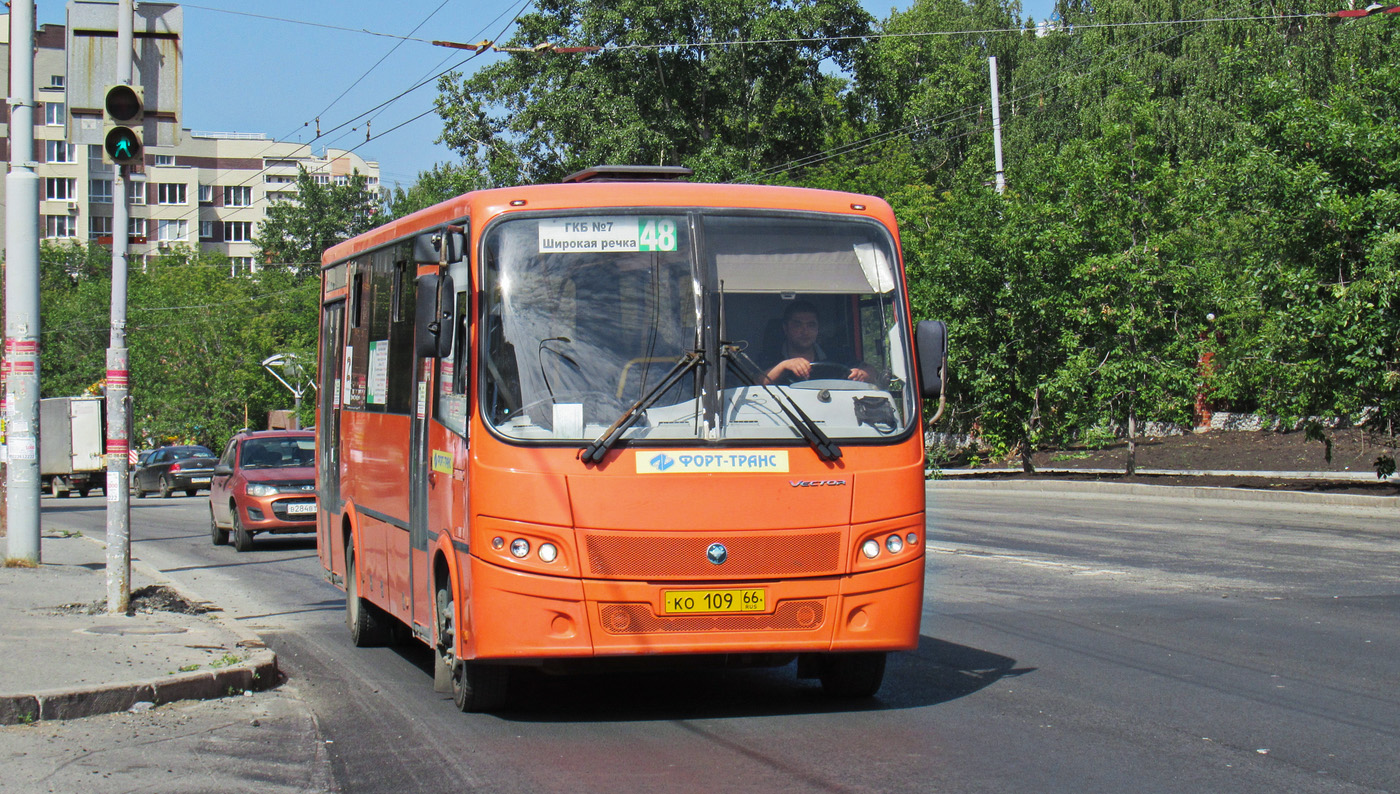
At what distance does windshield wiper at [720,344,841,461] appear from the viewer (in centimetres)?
735

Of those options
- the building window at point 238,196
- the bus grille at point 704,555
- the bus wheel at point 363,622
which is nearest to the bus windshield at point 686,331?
the bus grille at point 704,555

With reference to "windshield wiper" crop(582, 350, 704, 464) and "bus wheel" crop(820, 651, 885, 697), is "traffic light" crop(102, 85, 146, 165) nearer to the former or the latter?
"windshield wiper" crop(582, 350, 704, 464)

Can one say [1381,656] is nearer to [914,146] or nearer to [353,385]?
[353,385]

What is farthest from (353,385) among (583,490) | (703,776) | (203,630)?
(703,776)

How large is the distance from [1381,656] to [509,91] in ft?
143

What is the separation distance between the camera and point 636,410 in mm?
7242

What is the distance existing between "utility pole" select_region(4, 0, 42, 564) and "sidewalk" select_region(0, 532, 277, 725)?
7.42ft

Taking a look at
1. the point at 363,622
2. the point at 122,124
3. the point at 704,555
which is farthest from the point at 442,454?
the point at 122,124

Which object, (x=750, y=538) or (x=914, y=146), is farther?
(x=914, y=146)

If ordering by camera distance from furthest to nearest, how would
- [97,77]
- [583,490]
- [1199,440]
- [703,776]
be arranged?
[1199,440], [97,77], [583,490], [703,776]

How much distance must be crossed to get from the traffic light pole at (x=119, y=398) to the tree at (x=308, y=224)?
89667 millimetres

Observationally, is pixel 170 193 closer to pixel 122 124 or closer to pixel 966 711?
pixel 122 124

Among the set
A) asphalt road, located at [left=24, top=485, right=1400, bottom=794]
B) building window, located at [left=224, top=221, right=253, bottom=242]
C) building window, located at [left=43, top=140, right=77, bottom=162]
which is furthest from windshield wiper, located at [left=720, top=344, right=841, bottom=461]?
building window, located at [left=224, top=221, right=253, bottom=242]

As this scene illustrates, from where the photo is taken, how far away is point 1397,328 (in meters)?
23.3
